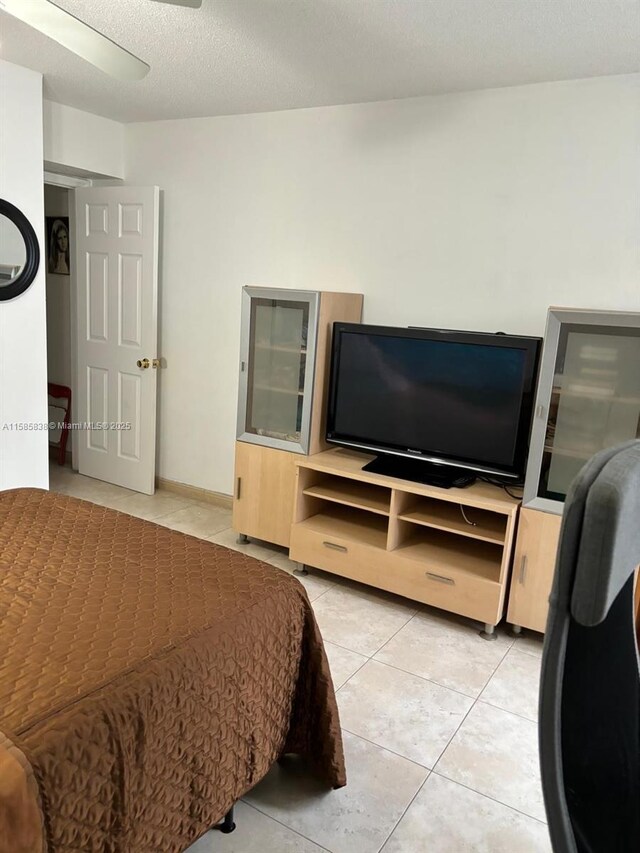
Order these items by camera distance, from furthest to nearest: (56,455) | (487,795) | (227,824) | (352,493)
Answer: (56,455) < (352,493) < (487,795) < (227,824)

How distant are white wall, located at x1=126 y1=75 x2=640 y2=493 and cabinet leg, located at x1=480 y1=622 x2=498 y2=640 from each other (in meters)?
1.40

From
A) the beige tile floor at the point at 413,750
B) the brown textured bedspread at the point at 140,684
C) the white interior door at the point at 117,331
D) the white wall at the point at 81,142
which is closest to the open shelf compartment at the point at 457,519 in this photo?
the beige tile floor at the point at 413,750

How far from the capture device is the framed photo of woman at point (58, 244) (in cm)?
498

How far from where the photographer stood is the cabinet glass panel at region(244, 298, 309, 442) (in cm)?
342

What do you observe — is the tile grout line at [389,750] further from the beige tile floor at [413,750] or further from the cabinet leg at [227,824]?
the cabinet leg at [227,824]

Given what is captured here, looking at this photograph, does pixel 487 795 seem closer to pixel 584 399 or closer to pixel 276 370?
pixel 584 399

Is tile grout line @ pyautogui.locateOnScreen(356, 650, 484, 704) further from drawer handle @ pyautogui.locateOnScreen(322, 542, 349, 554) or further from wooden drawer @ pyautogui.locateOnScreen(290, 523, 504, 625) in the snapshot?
drawer handle @ pyautogui.locateOnScreen(322, 542, 349, 554)

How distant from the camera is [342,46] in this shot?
2648 mm

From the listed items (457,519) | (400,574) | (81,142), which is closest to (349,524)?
(400,574)

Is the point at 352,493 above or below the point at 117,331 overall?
below

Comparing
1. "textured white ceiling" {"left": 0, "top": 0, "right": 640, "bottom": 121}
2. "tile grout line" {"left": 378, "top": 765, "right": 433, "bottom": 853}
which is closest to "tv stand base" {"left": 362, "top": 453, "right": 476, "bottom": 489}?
"tile grout line" {"left": 378, "top": 765, "right": 433, "bottom": 853}

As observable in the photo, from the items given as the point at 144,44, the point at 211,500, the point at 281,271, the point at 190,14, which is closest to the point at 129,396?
the point at 211,500

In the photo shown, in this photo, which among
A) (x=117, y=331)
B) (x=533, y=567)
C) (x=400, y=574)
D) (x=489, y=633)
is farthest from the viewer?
(x=117, y=331)

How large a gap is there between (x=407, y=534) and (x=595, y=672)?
8.12 feet
